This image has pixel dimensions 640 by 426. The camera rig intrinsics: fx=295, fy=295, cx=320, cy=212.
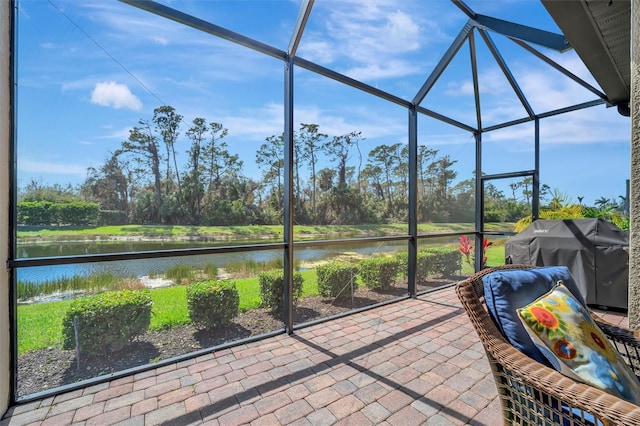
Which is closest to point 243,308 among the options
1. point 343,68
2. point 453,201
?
point 343,68

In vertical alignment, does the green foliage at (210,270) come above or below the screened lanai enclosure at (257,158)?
below

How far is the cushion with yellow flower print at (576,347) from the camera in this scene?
3.74 ft

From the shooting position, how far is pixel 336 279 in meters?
4.44

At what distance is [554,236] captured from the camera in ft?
14.2

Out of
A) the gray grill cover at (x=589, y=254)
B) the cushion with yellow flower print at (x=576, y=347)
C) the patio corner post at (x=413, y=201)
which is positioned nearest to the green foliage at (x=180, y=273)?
the cushion with yellow flower print at (x=576, y=347)

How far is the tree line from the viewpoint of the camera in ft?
9.22

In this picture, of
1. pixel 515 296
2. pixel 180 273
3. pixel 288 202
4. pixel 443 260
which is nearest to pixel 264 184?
pixel 288 202

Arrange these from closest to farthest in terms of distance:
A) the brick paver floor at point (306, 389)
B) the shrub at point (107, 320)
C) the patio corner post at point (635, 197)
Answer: the patio corner post at point (635, 197)
the brick paver floor at point (306, 389)
the shrub at point (107, 320)

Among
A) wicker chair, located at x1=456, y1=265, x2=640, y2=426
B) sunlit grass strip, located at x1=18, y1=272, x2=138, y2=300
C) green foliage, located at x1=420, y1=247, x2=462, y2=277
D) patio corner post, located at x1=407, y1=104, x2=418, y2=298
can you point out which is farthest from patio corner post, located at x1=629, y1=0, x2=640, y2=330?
green foliage, located at x1=420, y1=247, x2=462, y2=277

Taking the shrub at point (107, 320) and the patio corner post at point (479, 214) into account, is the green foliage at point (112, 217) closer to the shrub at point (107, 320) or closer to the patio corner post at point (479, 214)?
the shrub at point (107, 320)

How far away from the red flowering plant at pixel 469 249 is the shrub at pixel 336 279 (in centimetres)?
283

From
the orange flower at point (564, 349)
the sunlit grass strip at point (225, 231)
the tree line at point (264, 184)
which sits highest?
the tree line at point (264, 184)

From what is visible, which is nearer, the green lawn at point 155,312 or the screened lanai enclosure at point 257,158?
the green lawn at point 155,312

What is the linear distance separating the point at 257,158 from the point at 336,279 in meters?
2.10
